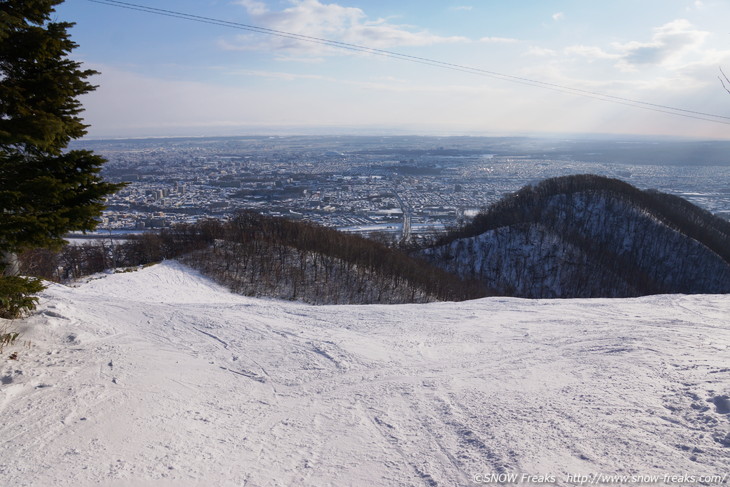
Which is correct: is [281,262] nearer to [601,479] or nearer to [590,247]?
[601,479]

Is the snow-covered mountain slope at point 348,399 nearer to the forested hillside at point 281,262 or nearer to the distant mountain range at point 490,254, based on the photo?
the distant mountain range at point 490,254

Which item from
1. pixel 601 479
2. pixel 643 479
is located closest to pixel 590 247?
pixel 643 479

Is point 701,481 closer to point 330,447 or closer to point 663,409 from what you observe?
point 663,409

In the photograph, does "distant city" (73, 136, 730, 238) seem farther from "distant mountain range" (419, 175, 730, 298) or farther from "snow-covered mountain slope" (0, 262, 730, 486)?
"snow-covered mountain slope" (0, 262, 730, 486)

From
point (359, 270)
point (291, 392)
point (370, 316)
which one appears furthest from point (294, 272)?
point (291, 392)

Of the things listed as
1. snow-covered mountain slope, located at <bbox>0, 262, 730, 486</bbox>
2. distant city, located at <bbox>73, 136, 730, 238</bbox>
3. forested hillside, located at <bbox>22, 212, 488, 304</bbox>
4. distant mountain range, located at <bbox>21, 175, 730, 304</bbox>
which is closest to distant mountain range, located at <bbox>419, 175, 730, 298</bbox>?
distant mountain range, located at <bbox>21, 175, 730, 304</bbox>

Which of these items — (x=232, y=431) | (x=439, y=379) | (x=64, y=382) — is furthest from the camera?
(x=439, y=379)
